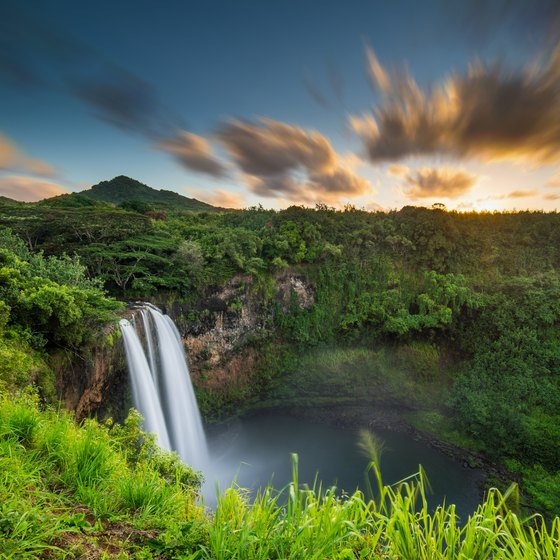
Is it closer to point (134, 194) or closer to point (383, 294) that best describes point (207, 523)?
point (383, 294)

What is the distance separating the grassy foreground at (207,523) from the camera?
2.01 metres

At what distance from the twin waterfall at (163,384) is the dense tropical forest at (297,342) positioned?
1268mm

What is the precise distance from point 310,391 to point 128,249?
501 inches

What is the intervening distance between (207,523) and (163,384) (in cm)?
1180

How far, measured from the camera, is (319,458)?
1401 centimetres

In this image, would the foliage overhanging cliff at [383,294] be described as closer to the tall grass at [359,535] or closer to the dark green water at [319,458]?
the dark green water at [319,458]

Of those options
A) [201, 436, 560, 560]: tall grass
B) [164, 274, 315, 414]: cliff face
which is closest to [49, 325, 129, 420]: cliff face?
[164, 274, 315, 414]: cliff face

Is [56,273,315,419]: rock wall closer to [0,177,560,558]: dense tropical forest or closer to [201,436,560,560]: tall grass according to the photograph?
[0,177,560,558]: dense tropical forest

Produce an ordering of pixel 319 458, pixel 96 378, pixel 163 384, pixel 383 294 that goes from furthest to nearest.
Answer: pixel 383 294
pixel 319 458
pixel 163 384
pixel 96 378

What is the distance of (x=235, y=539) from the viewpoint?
213 centimetres

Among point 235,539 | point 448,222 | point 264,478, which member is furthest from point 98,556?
point 448,222

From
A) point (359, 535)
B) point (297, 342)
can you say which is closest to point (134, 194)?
point (297, 342)

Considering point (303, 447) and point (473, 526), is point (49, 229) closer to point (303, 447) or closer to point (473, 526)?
point (303, 447)

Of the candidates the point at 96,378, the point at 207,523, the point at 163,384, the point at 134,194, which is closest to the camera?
the point at 207,523
